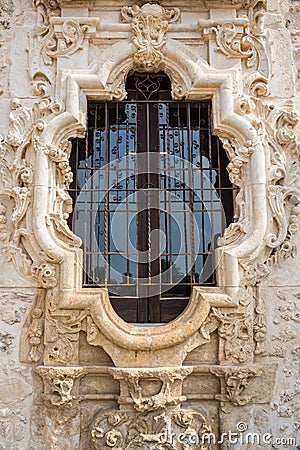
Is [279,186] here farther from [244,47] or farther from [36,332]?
[36,332]

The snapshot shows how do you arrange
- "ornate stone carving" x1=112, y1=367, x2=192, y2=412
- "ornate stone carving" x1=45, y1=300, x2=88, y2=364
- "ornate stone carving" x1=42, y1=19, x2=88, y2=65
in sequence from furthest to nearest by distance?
"ornate stone carving" x1=42, y1=19, x2=88, y2=65 < "ornate stone carving" x1=45, y1=300, x2=88, y2=364 < "ornate stone carving" x1=112, y1=367, x2=192, y2=412

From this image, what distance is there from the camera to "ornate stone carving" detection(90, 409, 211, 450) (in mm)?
4098

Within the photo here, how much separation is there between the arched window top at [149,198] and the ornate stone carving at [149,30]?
207mm

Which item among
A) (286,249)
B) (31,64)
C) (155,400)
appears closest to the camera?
(155,400)

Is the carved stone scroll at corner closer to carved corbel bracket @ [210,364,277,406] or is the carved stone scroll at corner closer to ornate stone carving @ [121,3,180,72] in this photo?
carved corbel bracket @ [210,364,277,406]

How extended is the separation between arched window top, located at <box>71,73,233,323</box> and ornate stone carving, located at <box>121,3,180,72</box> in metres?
0.21

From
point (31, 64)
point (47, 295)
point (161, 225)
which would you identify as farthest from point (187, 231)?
point (31, 64)

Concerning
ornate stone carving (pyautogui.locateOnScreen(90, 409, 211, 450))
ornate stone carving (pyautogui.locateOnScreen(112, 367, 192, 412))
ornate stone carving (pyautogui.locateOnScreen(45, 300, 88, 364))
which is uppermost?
ornate stone carving (pyautogui.locateOnScreen(45, 300, 88, 364))

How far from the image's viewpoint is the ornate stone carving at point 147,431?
410 cm

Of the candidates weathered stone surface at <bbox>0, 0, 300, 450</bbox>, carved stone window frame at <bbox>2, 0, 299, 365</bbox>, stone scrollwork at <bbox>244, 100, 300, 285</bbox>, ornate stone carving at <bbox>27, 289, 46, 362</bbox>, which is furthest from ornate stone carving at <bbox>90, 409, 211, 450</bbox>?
stone scrollwork at <bbox>244, 100, 300, 285</bbox>

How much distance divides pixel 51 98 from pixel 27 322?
217 cm

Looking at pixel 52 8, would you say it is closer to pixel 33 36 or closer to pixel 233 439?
pixel 33 36

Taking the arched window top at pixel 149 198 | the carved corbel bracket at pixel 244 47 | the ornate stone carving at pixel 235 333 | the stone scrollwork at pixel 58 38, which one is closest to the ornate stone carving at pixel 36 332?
the arched window top at pixel 149 198

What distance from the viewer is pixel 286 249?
4.44 meters
